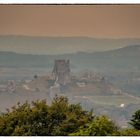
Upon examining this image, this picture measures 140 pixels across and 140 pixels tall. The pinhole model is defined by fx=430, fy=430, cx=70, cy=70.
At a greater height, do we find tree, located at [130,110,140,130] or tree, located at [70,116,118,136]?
tree, located at [130,110,140,130]

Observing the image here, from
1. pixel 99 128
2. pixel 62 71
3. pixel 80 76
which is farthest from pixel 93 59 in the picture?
pixel 99 128

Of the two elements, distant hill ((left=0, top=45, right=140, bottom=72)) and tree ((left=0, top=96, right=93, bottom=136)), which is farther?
distant hill ((left=0, top=45, right=140, bottom=72))

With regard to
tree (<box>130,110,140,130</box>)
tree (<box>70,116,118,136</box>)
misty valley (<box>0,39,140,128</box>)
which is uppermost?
misty valley (<box>0,39,140,128</box>)

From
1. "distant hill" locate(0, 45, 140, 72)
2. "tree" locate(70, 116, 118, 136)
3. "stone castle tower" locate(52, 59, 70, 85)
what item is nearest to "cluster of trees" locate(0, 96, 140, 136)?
"tree" locate(70, 116, 118, 136)

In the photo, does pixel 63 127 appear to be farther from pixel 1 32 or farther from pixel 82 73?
pixel 1 32

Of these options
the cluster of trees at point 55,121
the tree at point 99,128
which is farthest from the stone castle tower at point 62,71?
the tree at point 99,128

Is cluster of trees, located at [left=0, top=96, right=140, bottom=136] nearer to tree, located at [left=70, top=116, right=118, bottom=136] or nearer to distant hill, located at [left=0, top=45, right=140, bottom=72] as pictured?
tree, located at [left=70, top=116, right=118, bottom=136]

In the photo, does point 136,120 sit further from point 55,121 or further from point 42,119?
point 42,119
